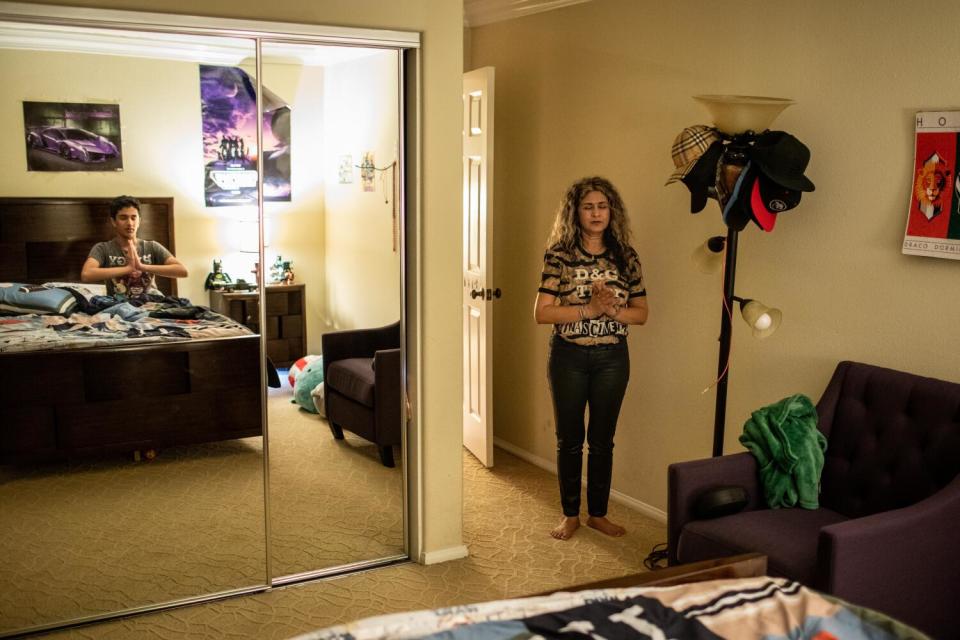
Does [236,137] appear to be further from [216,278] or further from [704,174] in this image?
[704,174]

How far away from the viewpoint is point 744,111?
330 centimetres

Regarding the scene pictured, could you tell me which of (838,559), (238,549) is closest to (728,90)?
(838,559)

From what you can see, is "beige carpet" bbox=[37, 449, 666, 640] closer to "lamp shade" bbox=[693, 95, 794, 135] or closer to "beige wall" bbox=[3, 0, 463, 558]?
"beige wall" bbox=[3, 0, 463, 558]

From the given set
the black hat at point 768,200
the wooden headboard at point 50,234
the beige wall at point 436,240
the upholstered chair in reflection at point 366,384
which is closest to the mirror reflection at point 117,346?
the wooden headboard at point 50,234

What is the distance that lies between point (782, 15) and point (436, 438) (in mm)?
2157

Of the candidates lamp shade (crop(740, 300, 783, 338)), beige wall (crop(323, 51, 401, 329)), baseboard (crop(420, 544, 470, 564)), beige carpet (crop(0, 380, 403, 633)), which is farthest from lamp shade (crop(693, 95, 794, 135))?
baseboard (crop(420, 544, 470, 564))

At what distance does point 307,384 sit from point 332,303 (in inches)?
13.2

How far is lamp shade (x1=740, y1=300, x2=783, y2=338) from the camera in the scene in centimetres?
328

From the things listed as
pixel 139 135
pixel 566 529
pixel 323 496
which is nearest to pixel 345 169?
pixel 139 135

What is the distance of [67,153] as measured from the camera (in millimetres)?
3178

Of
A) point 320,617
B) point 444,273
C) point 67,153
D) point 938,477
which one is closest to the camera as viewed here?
point 938,477

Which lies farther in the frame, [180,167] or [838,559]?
[180,167]

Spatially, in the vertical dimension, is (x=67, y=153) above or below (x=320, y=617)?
above

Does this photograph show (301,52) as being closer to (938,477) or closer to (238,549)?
(238,549)
